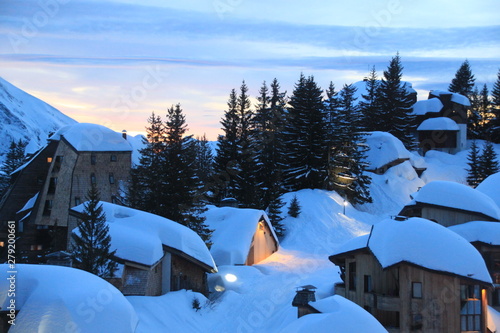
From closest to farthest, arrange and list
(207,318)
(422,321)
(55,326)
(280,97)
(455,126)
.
→ (55,326) → (422,321) → (207,318) → (280,97) → (455,126)

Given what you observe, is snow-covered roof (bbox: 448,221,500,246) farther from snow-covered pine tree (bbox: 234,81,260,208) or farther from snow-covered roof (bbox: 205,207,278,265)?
snow-covered pine tree (bbox: 234,81,260,208)

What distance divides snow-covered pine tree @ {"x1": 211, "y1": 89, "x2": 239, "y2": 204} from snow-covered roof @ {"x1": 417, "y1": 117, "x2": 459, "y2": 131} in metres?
30.7

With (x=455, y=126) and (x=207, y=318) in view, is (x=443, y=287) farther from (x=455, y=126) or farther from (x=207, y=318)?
(x=455, y=126)

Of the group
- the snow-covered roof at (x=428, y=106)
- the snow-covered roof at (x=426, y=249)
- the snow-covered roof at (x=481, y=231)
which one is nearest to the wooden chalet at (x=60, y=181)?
the snow-covered roof at (x=426, y=249)

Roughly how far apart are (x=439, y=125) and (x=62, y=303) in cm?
7005

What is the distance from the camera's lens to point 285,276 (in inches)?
1335

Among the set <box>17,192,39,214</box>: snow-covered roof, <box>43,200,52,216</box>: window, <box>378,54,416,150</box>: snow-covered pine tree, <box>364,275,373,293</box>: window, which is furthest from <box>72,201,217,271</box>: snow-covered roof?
<box>378,54,416,150</box>: snow-covered pine tree

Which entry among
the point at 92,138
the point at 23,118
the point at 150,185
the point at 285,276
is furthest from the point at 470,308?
the point at 23,118

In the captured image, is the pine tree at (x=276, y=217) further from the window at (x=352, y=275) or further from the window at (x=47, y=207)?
the window at (x=352, y=275)

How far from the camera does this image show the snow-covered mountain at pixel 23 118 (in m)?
130

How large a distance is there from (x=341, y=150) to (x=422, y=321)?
35.4 metres

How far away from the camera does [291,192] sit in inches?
2093

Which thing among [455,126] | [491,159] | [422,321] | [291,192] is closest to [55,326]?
[422,321]

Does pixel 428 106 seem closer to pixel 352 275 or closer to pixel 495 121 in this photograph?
pixel 495 121
